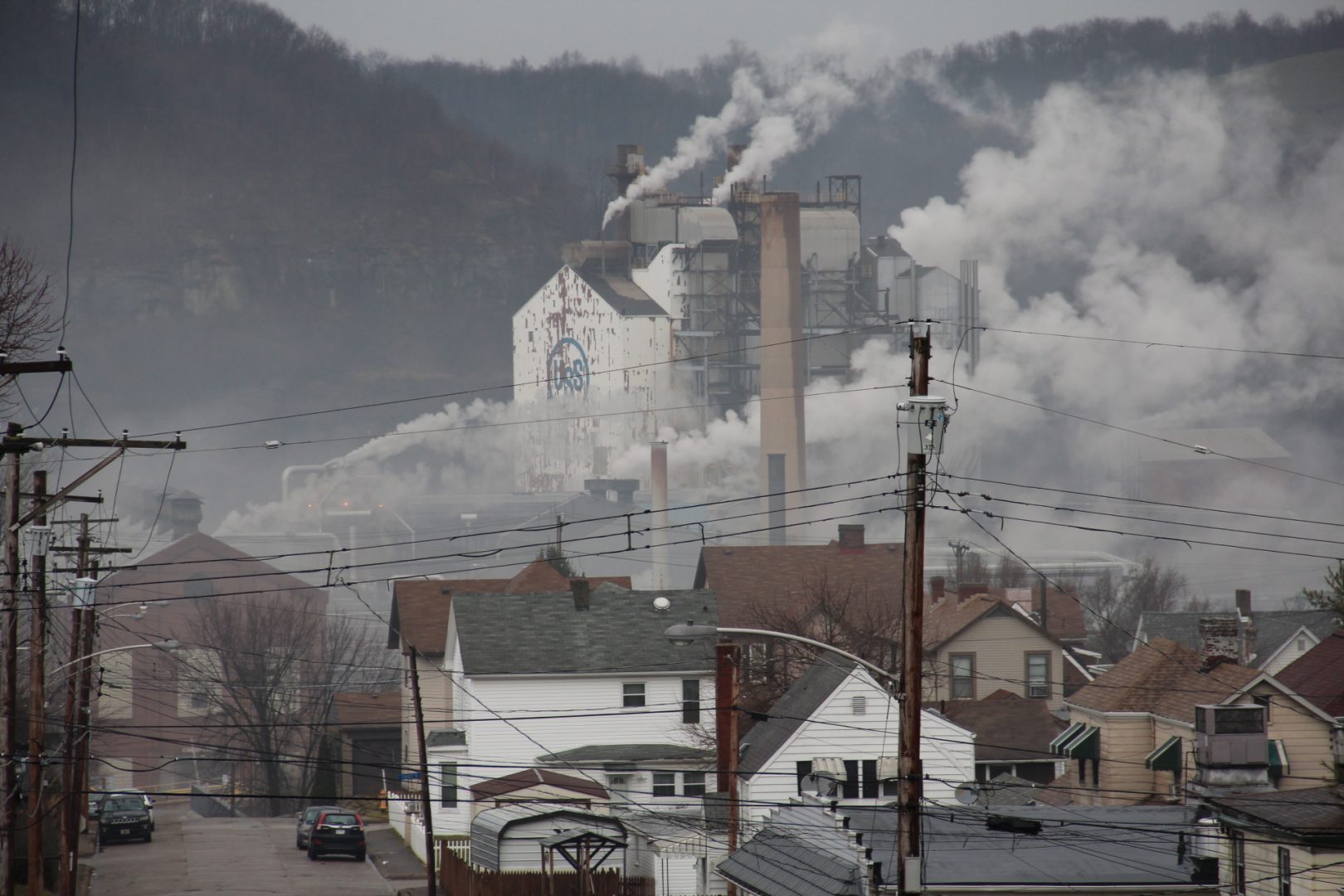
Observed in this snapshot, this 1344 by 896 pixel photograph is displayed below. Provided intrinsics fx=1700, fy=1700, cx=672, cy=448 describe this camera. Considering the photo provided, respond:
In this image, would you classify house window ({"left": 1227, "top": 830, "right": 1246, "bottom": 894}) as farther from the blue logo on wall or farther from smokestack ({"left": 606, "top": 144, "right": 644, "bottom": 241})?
the blue logo on wall

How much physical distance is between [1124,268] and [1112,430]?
93.8 feet

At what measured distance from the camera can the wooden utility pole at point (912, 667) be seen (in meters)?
14.8

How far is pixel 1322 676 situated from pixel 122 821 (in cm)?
3013

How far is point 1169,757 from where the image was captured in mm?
32594

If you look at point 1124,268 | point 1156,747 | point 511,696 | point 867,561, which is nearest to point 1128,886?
point 1156,747

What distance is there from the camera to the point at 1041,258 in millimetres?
176375

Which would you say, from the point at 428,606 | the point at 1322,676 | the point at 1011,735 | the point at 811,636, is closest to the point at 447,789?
the point at 811,636

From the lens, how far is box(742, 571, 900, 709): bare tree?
45.8 metres

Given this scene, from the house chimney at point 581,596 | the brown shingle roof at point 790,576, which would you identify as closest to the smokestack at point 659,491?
the brown shingle roof at point 790,576

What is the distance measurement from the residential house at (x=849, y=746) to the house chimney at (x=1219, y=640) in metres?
5.44

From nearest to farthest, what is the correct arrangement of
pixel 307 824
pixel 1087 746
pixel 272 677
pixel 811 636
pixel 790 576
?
pixel 1087 746 < pixel 307 824 < pixel 811 636 < pixel 790 576 < pixel 272 677

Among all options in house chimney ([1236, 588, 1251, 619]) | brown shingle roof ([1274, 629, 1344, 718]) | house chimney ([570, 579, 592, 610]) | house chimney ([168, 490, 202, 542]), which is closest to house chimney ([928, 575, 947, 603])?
house chimney ([1236, 588, 1251, 619])

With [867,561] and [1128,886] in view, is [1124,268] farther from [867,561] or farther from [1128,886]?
[1128,886]

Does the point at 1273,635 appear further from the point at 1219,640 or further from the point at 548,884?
the point at 548,884
